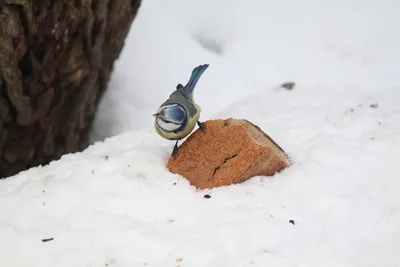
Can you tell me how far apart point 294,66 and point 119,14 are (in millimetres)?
2053

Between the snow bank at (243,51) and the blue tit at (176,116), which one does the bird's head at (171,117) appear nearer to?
the blue tit at (176,116)

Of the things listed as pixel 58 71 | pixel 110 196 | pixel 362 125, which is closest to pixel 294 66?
pixel 362 125

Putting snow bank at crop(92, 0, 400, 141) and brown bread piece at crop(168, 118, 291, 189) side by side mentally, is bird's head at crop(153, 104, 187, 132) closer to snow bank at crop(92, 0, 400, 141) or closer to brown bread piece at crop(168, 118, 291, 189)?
brown bread piece at crop(168, 118, 291, 189)

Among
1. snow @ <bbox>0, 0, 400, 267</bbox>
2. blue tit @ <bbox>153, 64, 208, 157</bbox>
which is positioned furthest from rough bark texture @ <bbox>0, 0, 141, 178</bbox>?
blue tit @ <bbox>153, 64, 208, 157</bbox>

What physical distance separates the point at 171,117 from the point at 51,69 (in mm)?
1436

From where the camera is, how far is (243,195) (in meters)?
2.65

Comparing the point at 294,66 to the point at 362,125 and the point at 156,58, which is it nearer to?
the point at 156,58

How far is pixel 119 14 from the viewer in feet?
13.1

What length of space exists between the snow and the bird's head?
282 mm

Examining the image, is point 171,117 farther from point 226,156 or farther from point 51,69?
point 51,69

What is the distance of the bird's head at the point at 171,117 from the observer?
2.67m

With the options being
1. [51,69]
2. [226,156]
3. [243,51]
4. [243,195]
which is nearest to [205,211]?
[243,195]

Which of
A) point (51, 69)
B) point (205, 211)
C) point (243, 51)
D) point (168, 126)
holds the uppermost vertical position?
point (168, 126)

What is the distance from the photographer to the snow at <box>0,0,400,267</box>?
224cm
